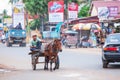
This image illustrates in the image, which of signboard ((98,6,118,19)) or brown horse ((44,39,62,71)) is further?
signboard ((98,6,118,19))

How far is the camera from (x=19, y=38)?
56.3m

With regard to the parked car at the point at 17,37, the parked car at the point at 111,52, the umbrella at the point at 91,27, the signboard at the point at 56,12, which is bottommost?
the parked car at the point at 17,37

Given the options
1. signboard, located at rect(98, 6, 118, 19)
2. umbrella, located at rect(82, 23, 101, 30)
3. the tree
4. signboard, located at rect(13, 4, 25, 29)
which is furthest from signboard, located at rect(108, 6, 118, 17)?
the tree

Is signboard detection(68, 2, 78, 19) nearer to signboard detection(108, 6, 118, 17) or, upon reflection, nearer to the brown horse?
signboard detection(108, 6, 118, 17)

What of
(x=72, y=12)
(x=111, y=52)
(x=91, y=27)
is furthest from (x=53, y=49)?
(x=72, y=12)

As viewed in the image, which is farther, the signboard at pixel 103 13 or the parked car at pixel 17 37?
the parked car at pixel 17 37

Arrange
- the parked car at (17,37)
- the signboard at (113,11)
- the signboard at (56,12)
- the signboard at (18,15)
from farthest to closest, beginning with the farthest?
the signboard at (18,15), the signboard at (56,12), the parked car at (17,37), the signboard at (113,11)

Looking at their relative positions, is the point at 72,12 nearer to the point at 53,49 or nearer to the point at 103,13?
the point at 103,13

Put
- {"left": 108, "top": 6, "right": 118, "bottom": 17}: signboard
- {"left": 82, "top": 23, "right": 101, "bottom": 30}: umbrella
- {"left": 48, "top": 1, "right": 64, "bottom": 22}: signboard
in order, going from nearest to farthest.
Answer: {"left": 108, "top": 6, "right": 118, "bottom": 17}: signboard, {"left": 82, "top": 23, "right": 101, "bottom": 30}: umbrella, {"left": 48, "top": 1, "right": 64, "bottom": 22}: signboard

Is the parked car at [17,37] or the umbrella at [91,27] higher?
the umbrella at [91,27]

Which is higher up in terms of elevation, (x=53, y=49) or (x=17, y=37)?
(x=53, y=49)

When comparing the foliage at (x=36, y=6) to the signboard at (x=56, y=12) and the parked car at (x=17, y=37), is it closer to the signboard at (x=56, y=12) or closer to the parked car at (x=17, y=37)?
Answer: the signboard at (x=56, y=12)

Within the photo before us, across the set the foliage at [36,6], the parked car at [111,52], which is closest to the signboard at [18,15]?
the foliage at [36,6]

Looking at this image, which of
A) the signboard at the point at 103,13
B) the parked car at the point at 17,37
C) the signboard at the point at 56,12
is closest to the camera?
the signboard at the point at 103,13
